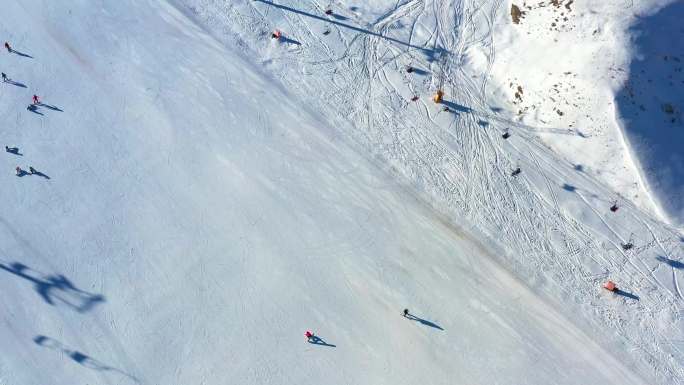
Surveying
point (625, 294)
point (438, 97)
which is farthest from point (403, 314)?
point (438, 97)

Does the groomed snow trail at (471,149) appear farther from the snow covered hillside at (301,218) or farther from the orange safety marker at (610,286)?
the orange safety marker at (610,286)

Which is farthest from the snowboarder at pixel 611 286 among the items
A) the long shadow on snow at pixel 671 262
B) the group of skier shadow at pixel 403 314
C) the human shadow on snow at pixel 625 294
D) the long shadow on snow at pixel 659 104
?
the group of skier shadow at pixel 403 314

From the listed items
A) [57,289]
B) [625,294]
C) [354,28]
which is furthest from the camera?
[354,28]

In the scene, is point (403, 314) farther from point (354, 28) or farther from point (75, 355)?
point (354, 28)

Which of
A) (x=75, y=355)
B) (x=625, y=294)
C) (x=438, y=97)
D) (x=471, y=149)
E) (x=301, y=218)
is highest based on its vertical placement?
(x=438, y=97)

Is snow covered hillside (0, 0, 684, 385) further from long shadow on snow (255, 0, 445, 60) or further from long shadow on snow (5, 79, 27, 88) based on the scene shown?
long shadow on snow (5, 79, 27, 88)

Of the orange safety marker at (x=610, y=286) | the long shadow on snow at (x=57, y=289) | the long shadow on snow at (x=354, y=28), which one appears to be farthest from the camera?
the long shadow on snow at (x=354, y=28)

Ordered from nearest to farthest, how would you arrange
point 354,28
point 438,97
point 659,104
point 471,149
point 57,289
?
point 659,104, point 57,289, point 471,149, point 438,97, point 354,28
